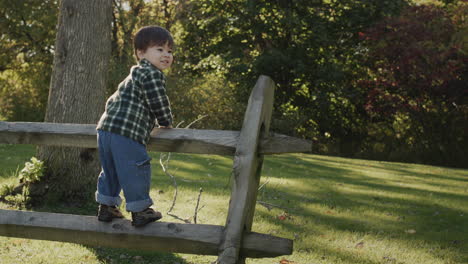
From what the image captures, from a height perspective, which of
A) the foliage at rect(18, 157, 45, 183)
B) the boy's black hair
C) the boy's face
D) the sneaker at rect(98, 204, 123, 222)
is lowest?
the foliage at rect(18, 157, 45, 183)

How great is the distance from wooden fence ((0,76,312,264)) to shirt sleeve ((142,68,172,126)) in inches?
5.0

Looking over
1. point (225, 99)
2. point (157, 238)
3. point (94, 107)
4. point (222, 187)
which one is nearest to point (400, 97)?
point (225, 99)

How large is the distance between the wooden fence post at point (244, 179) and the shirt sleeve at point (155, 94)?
1.86ft

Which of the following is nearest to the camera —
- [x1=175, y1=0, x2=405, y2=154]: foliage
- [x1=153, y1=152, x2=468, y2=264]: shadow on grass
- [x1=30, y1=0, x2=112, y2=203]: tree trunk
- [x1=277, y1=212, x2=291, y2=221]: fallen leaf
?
[x1=30, y1=0, x2=112, y2=203]: tree trunk

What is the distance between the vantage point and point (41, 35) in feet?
70.2

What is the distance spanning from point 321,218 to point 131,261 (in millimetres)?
2863

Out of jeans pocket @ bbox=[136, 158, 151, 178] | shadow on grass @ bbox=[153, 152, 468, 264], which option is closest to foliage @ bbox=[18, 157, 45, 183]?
shadow on grass @ bbox=[153, 152, 468, 264]

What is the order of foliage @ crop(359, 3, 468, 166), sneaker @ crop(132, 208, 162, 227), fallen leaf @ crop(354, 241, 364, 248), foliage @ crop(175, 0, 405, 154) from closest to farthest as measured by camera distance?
1. sneaker @ crop(132, 208, 162, 227)
2. fallen leaf @ crop(354, 241, 364, 248)
3. foliage @ crop(359, 3, 468, 166)
4. foliage @ crop(175, 0, 405, 154)

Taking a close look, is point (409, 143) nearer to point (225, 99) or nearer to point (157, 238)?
point (225, 99)

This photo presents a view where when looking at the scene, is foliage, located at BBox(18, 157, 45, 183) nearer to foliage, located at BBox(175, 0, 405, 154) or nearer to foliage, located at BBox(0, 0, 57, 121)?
foliage, located at BBox(175, 0, 405, 154)

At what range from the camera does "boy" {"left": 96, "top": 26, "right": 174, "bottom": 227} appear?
295 cm

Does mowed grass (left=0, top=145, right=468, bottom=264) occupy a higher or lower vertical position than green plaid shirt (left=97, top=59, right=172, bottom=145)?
lower

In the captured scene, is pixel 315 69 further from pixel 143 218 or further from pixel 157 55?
pixel 143 218

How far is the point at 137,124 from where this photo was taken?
297 cm
